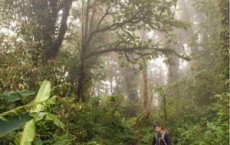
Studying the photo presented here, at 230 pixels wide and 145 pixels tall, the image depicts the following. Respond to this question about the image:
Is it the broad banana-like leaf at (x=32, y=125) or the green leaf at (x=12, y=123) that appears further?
the green leaf at (x=12, y=123)

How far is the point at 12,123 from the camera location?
12.2ft

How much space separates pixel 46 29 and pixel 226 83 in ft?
25.1

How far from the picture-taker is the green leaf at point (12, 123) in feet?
12.1

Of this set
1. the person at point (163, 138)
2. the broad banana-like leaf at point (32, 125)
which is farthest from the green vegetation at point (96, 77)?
the broad banana-like leaf at point (32, 125)

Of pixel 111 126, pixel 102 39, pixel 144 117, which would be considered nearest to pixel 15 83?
pixel 111 126

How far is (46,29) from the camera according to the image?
1456cm

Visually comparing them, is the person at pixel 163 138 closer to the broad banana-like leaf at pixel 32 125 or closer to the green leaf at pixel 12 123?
the broad banana-like leaf at pixel 32 125

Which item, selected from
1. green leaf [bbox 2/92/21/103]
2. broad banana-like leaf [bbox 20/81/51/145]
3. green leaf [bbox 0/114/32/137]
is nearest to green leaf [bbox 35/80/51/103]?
broad banana-like leaf [bbox 20/81/51/145]

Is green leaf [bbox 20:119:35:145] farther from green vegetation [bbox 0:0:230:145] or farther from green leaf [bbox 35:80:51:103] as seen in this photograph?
green vegetation [bbox 0:0:230:145]

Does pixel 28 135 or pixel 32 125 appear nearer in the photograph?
pixel 28 135

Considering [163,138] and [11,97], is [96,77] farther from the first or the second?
[11,97]

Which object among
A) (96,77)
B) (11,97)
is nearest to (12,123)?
(11,97)

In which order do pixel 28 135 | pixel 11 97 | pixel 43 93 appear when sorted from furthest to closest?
pixel 11 97 → pixel 43 93 → pixel 28 135

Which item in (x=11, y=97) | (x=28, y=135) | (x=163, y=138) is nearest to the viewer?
(x=28, y=135)
